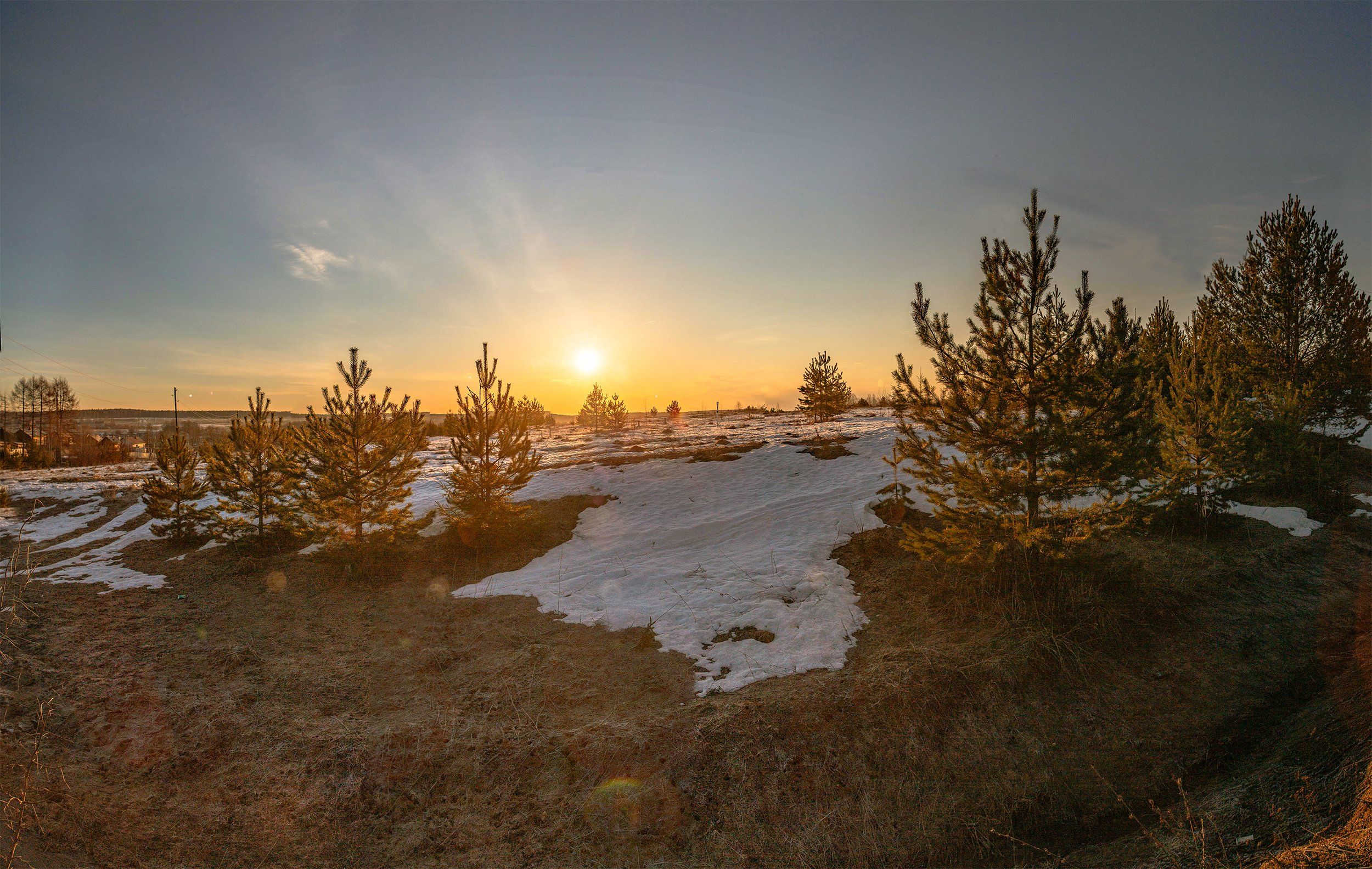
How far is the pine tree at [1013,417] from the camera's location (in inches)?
305

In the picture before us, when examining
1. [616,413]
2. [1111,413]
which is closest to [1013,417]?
[1111,413]

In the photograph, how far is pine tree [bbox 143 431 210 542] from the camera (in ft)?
55.2

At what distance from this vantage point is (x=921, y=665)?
7484 mm

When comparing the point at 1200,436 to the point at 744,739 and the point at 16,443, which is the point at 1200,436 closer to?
the point at 744,739

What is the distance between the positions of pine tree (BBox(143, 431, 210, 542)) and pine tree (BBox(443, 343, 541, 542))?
29.5ft

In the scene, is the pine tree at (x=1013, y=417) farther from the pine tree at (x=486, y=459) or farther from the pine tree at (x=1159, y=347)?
the pine tree at (x=486, y=459)

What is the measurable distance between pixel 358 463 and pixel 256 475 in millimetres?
4527

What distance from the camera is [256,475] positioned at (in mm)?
15633

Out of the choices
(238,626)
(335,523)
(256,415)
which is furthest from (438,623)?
(256,415)

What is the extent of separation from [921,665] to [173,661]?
11.8 meters

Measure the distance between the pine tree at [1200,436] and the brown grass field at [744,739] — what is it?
8.27 ft

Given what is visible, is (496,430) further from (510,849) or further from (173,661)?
(510,849)

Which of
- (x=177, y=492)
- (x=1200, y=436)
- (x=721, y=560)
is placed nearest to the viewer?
(x=1200, y=436)

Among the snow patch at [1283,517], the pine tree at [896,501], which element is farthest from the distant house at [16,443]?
the snow patch at [1283,517]
